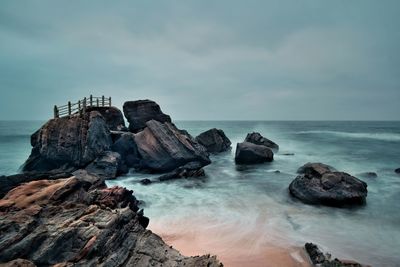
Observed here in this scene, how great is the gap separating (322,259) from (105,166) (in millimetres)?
19970

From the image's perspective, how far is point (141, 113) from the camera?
35.8 meters

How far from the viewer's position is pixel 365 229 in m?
15.3

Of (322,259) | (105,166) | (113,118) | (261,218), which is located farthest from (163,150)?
(322,259)

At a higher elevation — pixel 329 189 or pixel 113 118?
pixel 113 118

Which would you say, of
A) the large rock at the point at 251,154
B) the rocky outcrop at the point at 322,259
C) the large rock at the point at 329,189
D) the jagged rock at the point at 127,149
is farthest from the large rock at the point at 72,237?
the large rock at the point at 251,154

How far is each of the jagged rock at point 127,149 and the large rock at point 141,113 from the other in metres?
4.84

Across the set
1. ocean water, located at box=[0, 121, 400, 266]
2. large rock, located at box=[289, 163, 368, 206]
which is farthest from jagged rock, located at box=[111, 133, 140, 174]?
large rock, located at box=[289, 163, 368, 206]

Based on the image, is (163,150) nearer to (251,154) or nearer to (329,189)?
(251,154)

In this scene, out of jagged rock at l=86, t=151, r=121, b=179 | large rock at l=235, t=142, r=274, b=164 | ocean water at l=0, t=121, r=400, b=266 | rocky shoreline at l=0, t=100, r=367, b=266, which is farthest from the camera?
large rock at l=235, t=142, r=274, b=164

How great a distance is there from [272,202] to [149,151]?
46.2 ft

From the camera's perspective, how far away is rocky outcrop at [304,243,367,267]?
10.6 m

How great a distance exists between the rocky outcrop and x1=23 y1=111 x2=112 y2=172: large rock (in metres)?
20.7

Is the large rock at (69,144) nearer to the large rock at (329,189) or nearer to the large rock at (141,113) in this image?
the large rock at (141,113)

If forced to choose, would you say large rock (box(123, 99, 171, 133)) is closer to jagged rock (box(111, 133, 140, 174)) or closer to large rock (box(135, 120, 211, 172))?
jagged rock (box(111, 133, 140, 174))
